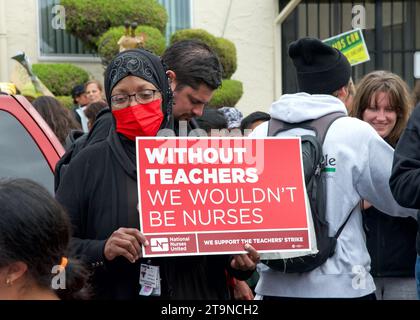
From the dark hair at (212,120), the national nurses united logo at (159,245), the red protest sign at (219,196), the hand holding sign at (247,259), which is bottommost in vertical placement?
the hand holding sign at (247,259)

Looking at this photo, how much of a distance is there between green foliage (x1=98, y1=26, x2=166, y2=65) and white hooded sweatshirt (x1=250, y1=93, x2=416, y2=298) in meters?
8.36

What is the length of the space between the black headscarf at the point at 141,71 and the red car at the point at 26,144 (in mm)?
936

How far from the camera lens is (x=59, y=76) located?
12406 mm

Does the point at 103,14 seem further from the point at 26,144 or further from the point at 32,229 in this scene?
the point at 32,229

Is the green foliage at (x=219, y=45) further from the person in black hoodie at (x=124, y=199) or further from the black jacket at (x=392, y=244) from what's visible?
the person in black hoodie at (x=124, y=199)

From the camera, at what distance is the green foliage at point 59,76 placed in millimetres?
12289

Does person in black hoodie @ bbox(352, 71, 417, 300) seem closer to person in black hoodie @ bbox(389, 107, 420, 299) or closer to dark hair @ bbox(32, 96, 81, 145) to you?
person in black hoodie @ bbox(389, 107, 420, 299)

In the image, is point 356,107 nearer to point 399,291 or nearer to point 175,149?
point 399,291

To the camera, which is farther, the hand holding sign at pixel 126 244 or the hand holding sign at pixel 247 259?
the hand holding sign at pixel 247 259

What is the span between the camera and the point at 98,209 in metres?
3.25

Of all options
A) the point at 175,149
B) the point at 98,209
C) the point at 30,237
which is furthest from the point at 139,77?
the point at 30,237

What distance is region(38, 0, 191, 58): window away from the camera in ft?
44.2

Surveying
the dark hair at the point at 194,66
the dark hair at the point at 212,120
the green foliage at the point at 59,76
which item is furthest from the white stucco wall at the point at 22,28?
the dark hair at the point at 194,66

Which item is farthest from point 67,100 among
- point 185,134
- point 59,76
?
point 185,134
